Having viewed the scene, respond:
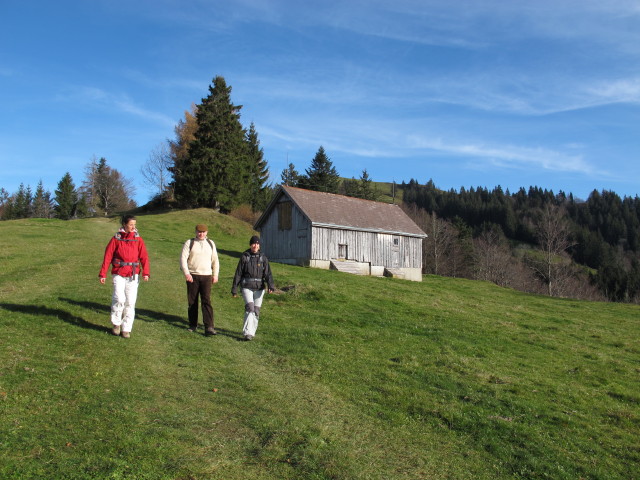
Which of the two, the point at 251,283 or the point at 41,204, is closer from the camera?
the point at 251,283

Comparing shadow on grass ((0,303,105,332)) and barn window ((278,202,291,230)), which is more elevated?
barn window ((278,202,291,230))

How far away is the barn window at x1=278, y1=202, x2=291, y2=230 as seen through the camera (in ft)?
123

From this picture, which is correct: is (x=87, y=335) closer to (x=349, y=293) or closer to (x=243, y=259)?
(x=243, y=259)

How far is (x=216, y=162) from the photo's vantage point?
56750mm

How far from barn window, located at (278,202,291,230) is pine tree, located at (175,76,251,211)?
20.8 meters

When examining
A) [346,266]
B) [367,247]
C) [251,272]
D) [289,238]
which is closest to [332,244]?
[346,266]

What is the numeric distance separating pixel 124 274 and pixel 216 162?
4919cm

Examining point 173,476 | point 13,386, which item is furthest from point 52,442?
point 13,386

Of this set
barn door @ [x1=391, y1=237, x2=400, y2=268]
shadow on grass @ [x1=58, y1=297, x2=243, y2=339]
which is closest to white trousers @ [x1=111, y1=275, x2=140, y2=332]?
shadow on grass @ [x1=58, y1=297, x2=243, y2=339]

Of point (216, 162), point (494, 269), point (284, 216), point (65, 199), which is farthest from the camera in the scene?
point (65, 199)

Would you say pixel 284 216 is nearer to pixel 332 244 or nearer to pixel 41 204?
pixel 332 244

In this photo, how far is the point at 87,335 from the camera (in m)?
9.09

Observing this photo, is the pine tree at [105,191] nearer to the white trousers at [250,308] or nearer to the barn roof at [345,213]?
the barn roof at [345,213]

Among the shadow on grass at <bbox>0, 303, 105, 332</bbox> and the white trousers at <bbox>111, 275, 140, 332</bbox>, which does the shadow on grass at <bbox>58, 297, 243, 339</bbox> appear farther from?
the white trousers at <bbox>111, 275, 140, 332</bbox>
